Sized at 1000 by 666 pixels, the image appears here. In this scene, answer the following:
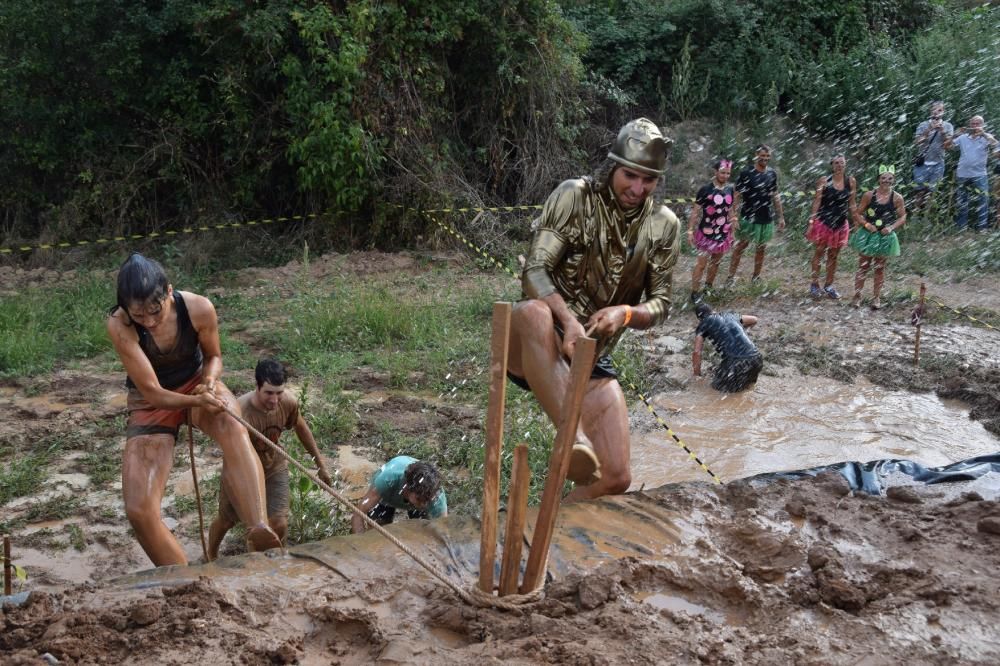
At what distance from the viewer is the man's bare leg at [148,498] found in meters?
4.16

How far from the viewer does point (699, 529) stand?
421cm

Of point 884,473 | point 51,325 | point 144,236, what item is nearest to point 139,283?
point 884,473

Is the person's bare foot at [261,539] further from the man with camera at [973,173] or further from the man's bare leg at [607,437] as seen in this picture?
the man with camera at [973,173]

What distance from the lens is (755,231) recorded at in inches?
447

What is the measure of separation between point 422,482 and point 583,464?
1.34 meters

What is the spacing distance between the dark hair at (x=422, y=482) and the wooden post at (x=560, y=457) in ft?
4.71

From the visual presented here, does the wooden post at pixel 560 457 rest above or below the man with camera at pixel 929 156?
below

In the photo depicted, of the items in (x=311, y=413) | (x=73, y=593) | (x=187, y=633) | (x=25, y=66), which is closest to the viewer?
(x=187, y=633)

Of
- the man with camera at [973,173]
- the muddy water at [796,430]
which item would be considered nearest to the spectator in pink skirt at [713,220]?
the muddy water at [796,430]

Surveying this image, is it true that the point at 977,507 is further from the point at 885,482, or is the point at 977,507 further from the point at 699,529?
the point at 699,529

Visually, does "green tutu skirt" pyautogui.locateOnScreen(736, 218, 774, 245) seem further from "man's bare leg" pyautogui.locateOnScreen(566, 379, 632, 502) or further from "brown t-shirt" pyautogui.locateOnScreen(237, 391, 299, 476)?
"brown t-shirt" pyautogui.locateOnScreen(237, 391, 299, 476)

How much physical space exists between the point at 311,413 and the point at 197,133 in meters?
7.44

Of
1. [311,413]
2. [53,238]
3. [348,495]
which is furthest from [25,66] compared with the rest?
[348,495]

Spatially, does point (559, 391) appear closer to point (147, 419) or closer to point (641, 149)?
point (641, 149)
